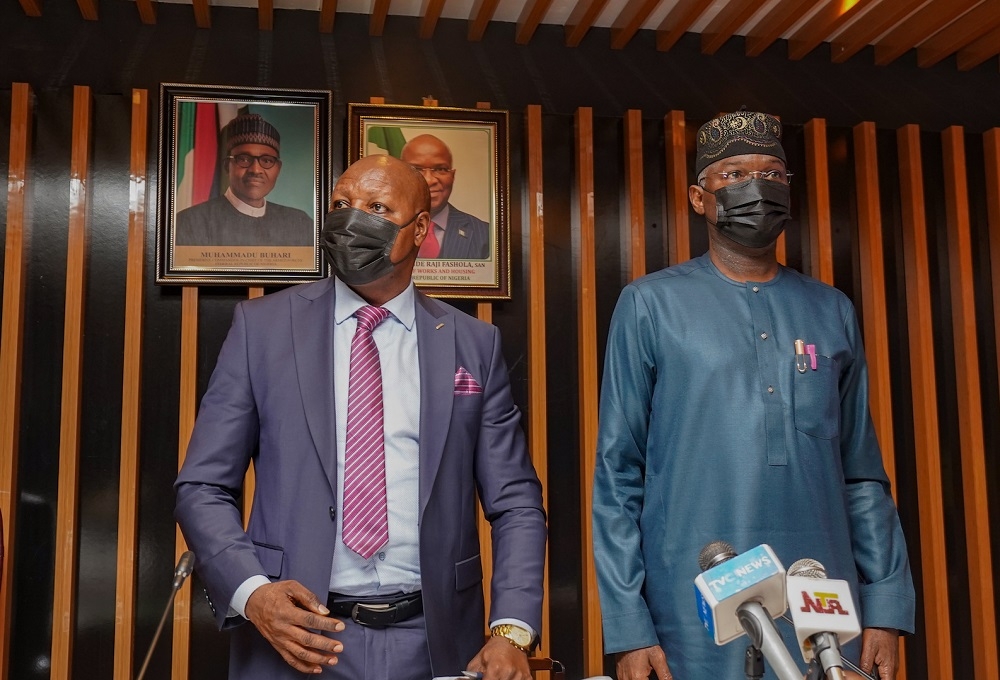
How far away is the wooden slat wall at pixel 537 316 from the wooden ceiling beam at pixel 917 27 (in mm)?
1757

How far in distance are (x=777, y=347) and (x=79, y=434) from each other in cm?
286

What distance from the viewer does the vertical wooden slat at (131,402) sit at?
405 cm

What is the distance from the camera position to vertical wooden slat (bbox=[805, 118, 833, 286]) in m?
4.69

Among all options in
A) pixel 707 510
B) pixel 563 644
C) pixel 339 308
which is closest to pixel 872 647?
pixel 707 510

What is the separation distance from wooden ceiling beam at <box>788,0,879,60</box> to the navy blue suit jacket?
2.96m

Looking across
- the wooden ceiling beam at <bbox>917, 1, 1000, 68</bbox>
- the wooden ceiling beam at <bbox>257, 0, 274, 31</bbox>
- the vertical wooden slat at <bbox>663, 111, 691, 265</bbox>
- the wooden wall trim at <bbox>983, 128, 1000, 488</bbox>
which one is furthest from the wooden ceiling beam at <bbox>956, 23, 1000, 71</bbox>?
the wooden ceiling beam at <bbox>257, 0, 274, 31</bbox>

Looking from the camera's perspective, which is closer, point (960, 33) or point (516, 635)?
point (516, 635)

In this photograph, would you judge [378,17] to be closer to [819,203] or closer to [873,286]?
[819,203]

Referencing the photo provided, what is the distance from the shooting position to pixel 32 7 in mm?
4355

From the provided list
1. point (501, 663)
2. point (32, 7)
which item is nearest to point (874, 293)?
point (501, 663)

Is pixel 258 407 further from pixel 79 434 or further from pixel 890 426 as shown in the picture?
pixel 890 426

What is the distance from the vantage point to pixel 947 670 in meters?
4.55

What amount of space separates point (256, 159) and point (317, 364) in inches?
91.5

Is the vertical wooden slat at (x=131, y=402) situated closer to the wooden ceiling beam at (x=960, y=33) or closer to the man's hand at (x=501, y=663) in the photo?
the man's hand at (x=501, y=663)
